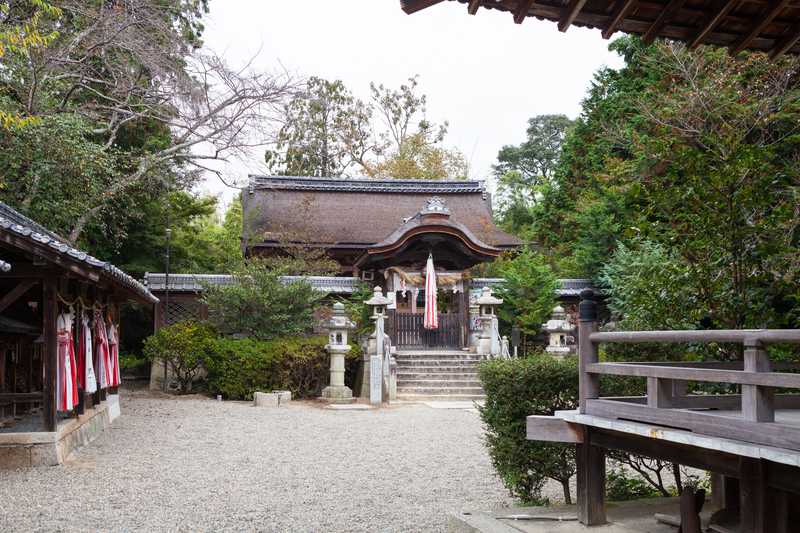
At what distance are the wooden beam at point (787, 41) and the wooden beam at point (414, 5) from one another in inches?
84.5

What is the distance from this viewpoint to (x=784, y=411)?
16.1 ft

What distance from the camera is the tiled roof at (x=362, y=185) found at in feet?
84.1

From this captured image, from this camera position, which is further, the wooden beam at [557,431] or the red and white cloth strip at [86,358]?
the red and white cloth strip at [86,358]

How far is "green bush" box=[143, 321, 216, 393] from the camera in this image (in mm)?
16812

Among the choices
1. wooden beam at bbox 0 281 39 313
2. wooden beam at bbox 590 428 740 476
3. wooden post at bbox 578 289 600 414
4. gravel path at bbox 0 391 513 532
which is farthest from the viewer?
wooden beam at bbox 0 281 39 313

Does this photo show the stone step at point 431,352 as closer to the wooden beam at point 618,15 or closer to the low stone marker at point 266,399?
the low stone marker at point 266,399

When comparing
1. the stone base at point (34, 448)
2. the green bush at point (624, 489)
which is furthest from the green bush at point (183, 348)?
the green bush at point (624, 489)

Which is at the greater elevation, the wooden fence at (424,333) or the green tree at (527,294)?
the green tree at (527,294)

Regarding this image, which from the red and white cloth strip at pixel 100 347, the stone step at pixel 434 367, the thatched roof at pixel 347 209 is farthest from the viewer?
the thatched roof at pixel 347 209

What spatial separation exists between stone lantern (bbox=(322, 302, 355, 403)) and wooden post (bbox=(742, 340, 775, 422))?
43.1ft

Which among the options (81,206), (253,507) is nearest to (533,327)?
(81,206)

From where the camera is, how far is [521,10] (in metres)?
3.83

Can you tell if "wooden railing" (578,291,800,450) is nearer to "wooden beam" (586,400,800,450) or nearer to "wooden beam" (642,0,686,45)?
"wooden beam" (586,400,800,450)

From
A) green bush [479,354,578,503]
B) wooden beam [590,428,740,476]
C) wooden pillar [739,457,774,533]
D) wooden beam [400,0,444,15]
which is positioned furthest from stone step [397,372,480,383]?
wooden beam [400,0,444,15]
